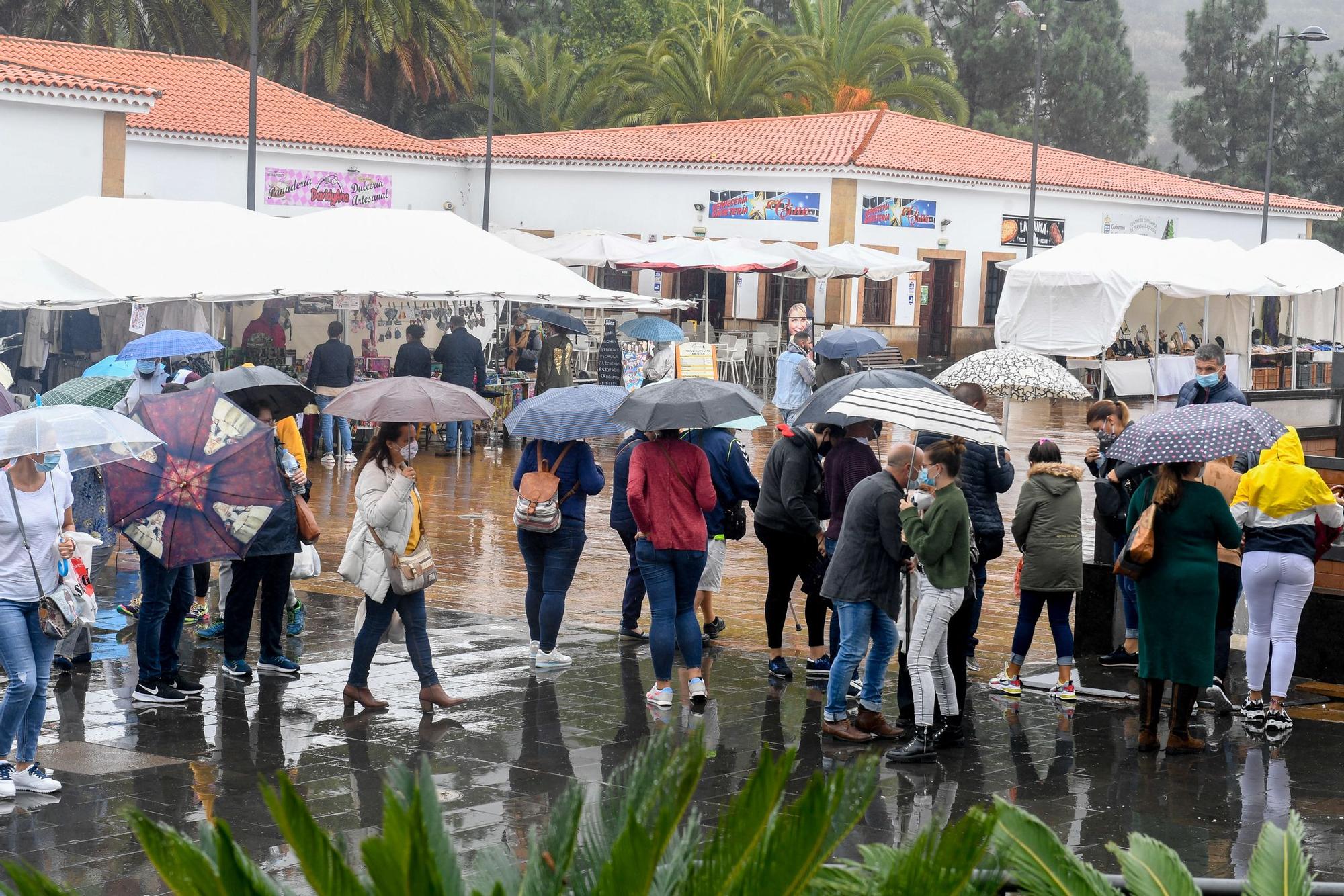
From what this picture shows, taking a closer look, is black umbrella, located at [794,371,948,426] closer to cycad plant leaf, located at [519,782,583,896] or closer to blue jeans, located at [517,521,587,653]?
blue jeans, located at [517,521,587,653]

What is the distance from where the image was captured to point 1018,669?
9070mm

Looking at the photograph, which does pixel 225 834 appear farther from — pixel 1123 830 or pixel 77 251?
pixel 77 251

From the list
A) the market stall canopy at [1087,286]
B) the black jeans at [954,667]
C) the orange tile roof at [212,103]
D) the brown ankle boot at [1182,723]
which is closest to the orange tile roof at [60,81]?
the orange tile roof at [212,103]

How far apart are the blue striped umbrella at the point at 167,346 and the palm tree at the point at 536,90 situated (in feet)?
121

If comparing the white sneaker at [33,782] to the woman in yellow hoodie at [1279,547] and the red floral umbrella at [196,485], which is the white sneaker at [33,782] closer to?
the red floral umbrella at [196,485]

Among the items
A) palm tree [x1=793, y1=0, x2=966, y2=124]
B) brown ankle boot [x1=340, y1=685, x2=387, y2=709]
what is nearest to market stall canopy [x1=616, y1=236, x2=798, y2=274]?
palm tree [x1=793, y1=0, x2=966, y2=124]

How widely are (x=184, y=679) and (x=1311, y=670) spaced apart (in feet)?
20.9

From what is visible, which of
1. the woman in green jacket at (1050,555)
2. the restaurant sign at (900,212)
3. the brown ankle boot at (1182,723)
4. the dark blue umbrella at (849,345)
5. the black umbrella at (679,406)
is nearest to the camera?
the brown ankle boot at (1182,723)

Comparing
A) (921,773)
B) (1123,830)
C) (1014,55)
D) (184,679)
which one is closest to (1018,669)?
(921,773)

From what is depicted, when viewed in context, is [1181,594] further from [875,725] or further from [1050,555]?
[875,725]

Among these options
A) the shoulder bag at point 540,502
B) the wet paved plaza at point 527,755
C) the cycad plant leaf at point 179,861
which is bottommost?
the wet paved plaza at point 527,755

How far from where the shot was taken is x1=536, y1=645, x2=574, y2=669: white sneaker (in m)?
9.32

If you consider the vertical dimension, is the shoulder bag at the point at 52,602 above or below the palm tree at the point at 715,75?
below

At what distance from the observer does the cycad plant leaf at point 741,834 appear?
2.26 metres
